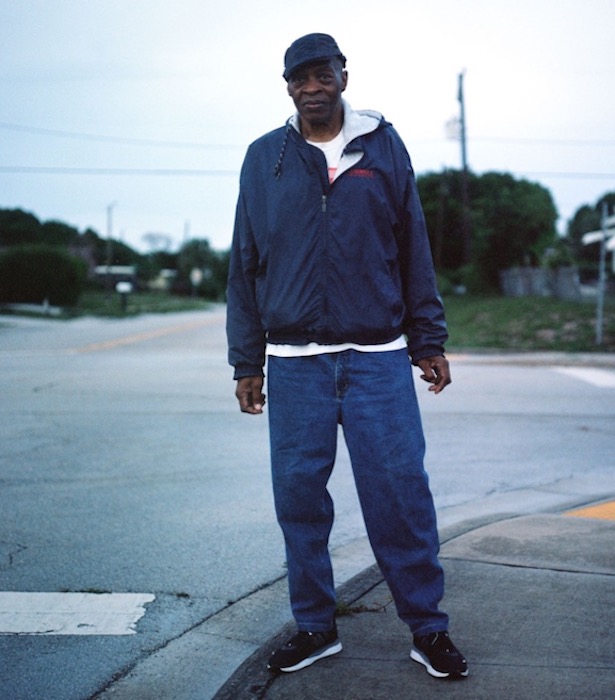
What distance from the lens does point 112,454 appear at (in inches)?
289

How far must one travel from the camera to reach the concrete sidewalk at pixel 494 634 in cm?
288

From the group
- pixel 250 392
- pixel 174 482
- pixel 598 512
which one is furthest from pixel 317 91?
pixel 174 482

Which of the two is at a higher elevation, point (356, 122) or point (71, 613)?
point (356, 122)

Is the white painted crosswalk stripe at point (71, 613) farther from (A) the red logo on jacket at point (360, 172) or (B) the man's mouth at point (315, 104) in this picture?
(B) the man's mouth at point (315, 104)

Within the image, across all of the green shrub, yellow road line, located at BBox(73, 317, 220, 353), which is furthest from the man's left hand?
the green shrub

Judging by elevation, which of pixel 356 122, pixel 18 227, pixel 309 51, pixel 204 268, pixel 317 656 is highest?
pixel 18 227

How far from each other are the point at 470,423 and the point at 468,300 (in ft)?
87.5

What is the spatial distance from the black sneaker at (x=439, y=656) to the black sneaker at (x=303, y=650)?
28 cm

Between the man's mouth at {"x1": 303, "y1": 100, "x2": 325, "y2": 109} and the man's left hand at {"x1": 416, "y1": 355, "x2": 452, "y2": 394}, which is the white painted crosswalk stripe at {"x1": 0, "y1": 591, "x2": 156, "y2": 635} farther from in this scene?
the man's mouth at {"x1": 303, "y1": 100, "x2": 325, "y2": 109}

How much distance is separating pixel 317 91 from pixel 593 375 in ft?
36.8

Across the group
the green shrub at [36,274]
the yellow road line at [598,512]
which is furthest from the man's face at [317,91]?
the green shrub at [36,274]

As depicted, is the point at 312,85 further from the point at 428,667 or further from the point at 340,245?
the point at 428,667

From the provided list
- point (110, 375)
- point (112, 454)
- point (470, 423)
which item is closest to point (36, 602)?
point (112, 454)

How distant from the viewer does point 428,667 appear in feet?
9.73
